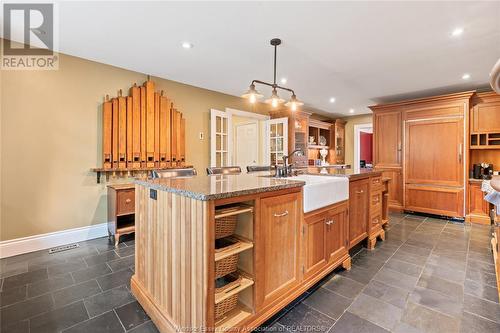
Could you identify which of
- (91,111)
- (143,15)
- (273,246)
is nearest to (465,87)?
(273,246)

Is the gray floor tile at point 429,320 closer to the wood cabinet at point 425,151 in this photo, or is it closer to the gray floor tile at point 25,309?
the gray floor tile at point 25,309

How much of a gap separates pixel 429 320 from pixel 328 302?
2.16 ft

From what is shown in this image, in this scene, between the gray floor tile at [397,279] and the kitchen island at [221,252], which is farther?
the gray floor tile at [397,279]

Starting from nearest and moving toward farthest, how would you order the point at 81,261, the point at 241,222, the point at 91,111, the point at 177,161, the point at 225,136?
the point at 241,222
the point at 81,261
the point at 91,111
the point at 177,161
the point at 225,136

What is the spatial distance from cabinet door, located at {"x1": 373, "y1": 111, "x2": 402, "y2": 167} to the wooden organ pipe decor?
13.0 feet

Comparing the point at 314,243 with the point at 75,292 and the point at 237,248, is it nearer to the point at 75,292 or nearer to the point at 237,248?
the point at 237,248

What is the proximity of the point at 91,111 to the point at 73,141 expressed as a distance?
462 millimetres

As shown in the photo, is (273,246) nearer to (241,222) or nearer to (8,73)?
(241,222)

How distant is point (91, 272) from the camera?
225 cm

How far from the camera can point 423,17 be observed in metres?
2.15

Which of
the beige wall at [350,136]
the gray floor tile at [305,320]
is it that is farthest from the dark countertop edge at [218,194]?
the beige wall at [350,136]

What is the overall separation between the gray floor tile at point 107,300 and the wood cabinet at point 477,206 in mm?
5192

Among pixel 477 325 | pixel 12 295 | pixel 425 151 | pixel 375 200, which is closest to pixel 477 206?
pixel 425 151

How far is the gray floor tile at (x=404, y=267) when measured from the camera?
89.1 inches
